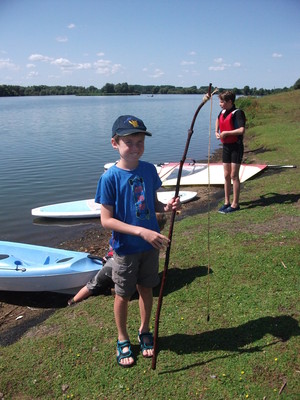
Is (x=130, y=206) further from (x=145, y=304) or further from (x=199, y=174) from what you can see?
(x=199, y=174)

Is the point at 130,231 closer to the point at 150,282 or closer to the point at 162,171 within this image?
the point at 150,282

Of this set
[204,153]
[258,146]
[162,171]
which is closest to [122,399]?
[162,171]

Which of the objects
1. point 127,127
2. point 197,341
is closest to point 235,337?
point 197,341

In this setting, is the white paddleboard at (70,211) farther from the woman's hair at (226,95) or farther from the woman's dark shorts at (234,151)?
the woman's hair at (226,95)

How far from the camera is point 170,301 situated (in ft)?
15.5

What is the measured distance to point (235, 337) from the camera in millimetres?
3877

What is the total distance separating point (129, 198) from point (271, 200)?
6649 mm

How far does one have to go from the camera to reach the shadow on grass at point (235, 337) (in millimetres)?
3748

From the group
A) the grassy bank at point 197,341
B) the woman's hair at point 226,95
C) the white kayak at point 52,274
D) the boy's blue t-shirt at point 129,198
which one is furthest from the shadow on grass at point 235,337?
the woman's hair at point 226,95

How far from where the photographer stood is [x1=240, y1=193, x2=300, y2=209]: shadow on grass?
879 cm

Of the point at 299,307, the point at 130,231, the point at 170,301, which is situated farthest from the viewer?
the point at 170,301

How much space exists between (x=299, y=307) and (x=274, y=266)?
108cm

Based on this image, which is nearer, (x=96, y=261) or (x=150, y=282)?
(x=150, y=282)

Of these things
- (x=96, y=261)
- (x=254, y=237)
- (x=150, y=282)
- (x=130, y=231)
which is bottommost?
(x=96, y=261)
